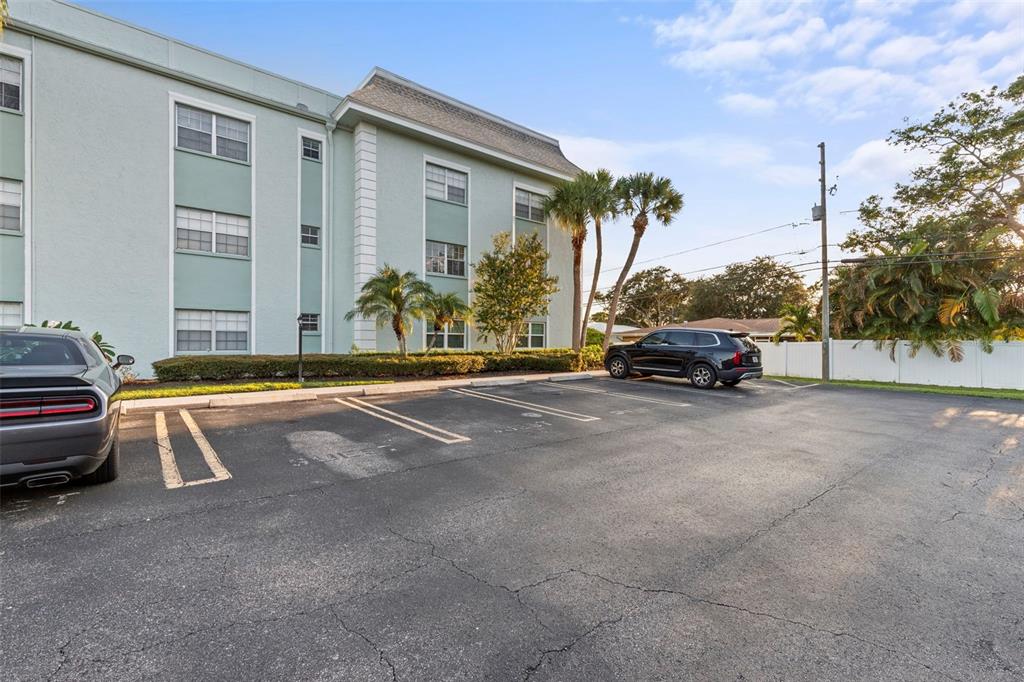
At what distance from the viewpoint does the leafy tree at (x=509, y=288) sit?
1703cm

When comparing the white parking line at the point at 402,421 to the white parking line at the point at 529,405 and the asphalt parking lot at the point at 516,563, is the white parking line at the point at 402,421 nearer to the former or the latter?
the asphalt parking lot at the point at 516,563

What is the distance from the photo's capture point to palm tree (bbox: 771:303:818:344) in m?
20.5

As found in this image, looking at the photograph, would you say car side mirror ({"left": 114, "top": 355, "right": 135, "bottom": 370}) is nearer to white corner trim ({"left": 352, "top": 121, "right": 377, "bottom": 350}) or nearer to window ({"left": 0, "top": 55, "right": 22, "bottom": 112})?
white corner trim ({"left": 352, "top": 121, "right": 377, "bottom": 350})

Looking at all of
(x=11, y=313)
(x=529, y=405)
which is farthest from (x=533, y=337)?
(x=11, y=313)

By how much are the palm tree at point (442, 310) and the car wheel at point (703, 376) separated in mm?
7968

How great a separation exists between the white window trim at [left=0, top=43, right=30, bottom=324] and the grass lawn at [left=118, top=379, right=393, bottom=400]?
3.73 meters

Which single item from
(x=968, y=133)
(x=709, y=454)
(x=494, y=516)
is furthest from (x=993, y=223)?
(x=494, y=516)

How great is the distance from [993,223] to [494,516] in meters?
23.7

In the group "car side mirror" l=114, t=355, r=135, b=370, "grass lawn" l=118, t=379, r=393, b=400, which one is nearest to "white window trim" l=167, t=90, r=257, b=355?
"grass lawn" l=118, t=379, r=393, b=400

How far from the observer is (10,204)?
11453 millimetres

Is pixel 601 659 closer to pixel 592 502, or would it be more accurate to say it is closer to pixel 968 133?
pixel 592 502

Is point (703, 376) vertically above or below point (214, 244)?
below

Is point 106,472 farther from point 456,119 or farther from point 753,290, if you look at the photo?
point 753,290

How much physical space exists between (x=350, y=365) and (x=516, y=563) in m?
11.5
